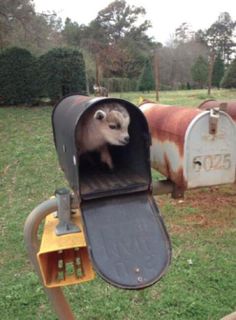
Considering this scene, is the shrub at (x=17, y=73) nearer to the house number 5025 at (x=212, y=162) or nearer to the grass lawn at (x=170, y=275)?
the grass lawn at (x=170, y=275)

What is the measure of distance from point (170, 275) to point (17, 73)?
9421 mm

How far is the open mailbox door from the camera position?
972 mm

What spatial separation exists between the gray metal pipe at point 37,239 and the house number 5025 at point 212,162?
587 millimetres

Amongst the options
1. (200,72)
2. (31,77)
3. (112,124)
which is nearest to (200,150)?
(112,124)

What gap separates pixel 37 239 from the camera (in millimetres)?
1282

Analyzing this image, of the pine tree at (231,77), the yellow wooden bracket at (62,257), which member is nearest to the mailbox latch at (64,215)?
the yellow wooden bracket at (62,257)

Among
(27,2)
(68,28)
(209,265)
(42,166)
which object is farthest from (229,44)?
(209,265)

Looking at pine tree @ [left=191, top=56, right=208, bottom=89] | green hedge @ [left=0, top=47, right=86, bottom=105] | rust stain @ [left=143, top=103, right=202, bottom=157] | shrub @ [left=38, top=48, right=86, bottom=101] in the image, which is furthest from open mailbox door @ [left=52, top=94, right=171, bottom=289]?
pine tree @ [left=191, top=56, right=208, bottom=89]

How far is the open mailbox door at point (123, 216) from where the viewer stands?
97 centimetres

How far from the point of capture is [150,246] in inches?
40.5

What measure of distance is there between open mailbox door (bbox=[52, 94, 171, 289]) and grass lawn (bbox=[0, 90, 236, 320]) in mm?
1529

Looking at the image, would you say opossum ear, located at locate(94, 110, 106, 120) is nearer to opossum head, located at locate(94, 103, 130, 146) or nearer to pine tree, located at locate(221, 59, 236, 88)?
opossum head, located at locate(94, 103, 130, 146)

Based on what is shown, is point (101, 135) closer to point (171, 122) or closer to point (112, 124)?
point (112, 124)

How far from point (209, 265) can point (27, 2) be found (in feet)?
37.8
